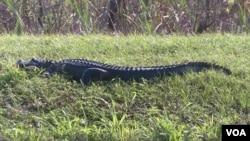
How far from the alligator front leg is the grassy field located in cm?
10

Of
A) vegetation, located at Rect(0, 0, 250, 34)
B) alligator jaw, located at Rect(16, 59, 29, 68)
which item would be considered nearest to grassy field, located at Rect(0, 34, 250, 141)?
alligator jaw, located at Rect(16, 59, 29, 68)

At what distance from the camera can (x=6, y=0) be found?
7.94 m

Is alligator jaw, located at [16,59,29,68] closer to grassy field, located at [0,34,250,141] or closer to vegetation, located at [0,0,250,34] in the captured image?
grassy field, located at [0,34,250,141]

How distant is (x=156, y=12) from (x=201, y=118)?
12.8 ft

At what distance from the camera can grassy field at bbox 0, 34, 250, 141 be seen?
165 inches

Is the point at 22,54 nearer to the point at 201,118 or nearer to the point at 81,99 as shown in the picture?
the point at 81,99

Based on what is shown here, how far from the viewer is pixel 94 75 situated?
515cm

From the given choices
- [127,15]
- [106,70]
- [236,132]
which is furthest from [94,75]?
[127,15]

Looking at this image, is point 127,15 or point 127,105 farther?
point 127,15

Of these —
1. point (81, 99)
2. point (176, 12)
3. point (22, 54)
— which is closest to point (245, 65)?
point (81, 99)

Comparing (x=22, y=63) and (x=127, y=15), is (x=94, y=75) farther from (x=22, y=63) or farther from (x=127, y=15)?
(x=127, y=15)

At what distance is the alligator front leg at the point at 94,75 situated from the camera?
508 cm

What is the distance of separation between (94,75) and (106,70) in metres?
0.12

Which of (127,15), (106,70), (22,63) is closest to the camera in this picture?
(106,70)
